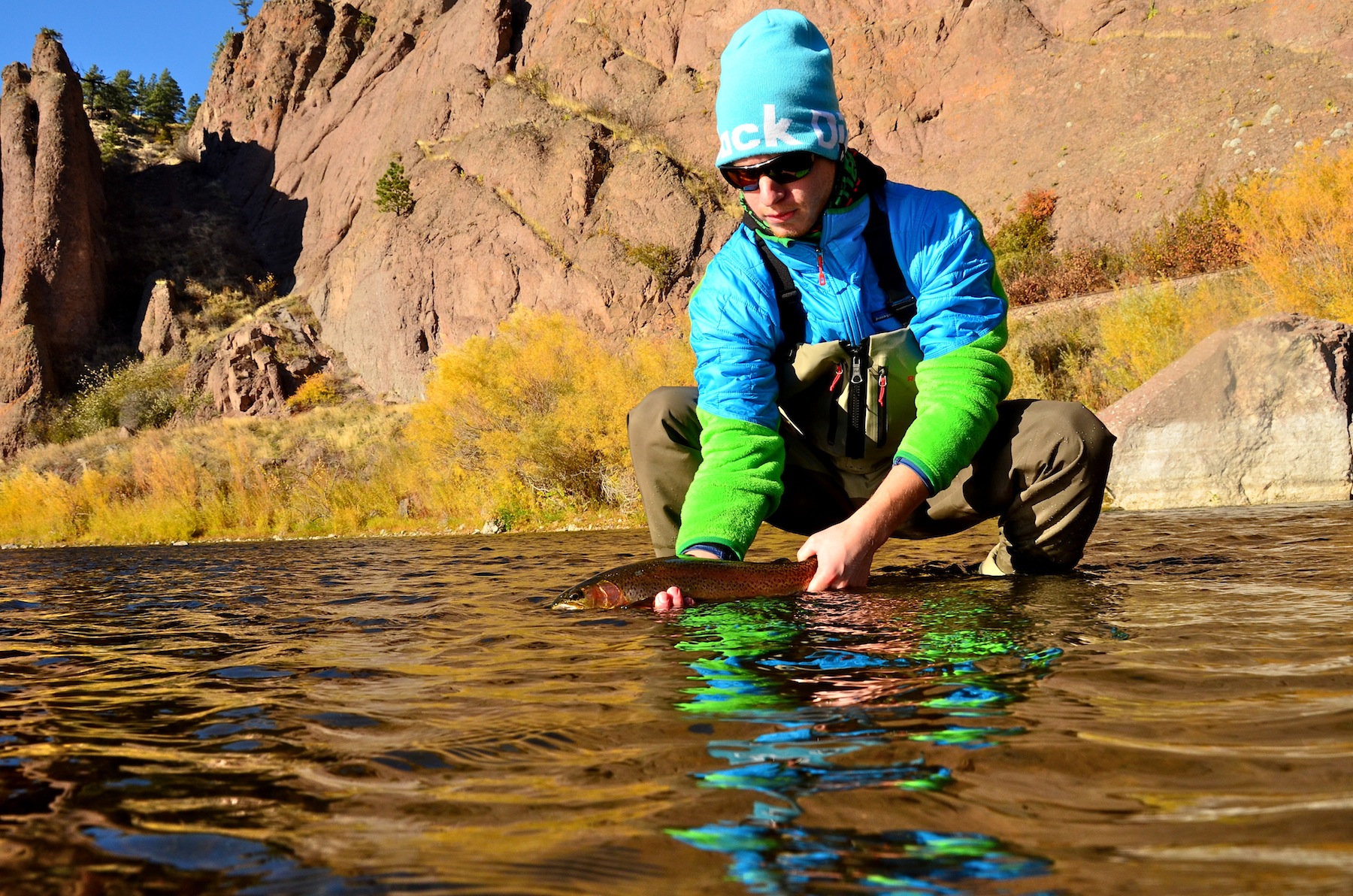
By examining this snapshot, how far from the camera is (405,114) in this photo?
128 ft

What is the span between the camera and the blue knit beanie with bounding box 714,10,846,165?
121 inches

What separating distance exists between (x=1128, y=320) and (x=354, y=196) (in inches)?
1349

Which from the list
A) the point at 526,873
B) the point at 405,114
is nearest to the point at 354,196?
the point at 405,114

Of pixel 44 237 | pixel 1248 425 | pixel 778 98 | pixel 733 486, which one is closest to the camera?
pixel 778 98

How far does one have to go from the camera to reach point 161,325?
38000mm

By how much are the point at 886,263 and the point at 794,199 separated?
1.36ft

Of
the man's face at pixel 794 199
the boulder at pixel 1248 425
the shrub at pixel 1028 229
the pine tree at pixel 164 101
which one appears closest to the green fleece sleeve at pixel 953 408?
the man's face at pixel 794 199

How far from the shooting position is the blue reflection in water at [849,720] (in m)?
0.96

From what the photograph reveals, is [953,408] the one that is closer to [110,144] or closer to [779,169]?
[779,169]

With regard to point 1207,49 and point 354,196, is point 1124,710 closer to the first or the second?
point 1207,49

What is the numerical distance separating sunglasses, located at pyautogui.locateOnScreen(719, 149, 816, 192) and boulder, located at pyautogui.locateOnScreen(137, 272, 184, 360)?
3993 centimetres

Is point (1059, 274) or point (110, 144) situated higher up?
point (110, 144)

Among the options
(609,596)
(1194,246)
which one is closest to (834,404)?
(609,596)

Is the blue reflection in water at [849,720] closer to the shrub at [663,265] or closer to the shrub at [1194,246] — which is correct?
the shrub at [1194,246]
